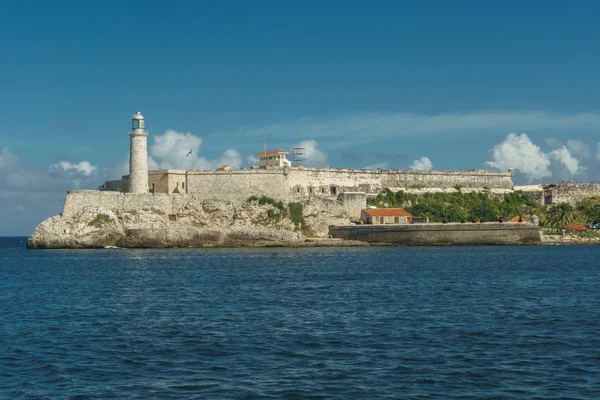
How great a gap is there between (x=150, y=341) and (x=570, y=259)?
102 feet

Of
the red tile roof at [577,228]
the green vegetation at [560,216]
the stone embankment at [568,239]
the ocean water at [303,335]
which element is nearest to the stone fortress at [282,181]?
the green vegetation at [560,216]

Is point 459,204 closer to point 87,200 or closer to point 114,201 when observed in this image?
point 114,201

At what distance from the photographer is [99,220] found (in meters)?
53.6

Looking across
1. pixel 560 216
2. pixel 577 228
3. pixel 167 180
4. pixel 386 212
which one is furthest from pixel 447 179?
pixel 167 180

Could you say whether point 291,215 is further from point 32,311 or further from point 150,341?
→ point 150,341

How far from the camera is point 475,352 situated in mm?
14484

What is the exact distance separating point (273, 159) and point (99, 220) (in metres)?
20.0

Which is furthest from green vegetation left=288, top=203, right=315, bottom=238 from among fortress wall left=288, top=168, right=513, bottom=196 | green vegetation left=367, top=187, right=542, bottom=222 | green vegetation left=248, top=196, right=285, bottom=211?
green vegetation left=367, top=187, right=542, bottom=222

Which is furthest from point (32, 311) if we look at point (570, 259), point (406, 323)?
point (570, 259)

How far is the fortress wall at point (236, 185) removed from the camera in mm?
58500

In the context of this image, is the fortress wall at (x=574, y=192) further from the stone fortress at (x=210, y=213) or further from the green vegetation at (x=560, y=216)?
the stone fortress at (x=210, y=213)

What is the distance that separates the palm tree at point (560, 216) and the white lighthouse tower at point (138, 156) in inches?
1375

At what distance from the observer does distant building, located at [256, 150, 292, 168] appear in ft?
222

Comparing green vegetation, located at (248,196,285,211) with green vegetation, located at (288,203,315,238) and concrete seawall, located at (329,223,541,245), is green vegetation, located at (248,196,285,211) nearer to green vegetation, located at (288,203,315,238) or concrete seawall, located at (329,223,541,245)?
green vegetation, located at (288,203,315,238)
